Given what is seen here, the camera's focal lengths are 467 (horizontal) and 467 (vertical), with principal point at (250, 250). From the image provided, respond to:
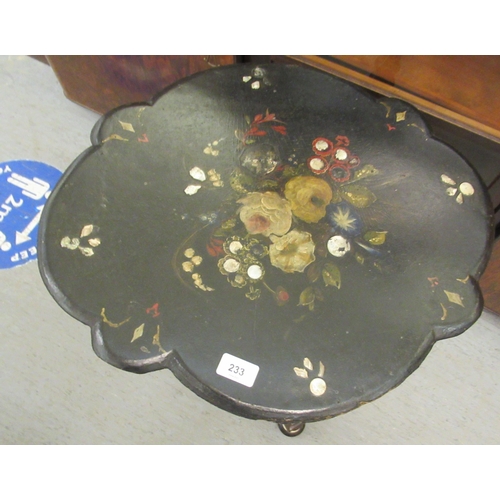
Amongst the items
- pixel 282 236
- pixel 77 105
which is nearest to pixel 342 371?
pixel 282 236

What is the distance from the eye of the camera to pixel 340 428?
4.49ft

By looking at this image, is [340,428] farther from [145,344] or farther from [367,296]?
[145,344]

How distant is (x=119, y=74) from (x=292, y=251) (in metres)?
0.93

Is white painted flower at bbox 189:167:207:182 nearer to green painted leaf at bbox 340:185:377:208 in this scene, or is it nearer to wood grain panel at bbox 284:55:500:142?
green painted leaf at bbox 340:185:377:208

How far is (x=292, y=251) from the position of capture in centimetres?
88

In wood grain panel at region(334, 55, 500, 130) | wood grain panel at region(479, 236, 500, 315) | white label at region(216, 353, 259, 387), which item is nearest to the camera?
white label at region(216, 353, 259, 387)

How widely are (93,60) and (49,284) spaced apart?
2.93 feet

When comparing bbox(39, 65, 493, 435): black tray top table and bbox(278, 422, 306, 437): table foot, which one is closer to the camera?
bbox(39, 65, 493, 435): black tray top table

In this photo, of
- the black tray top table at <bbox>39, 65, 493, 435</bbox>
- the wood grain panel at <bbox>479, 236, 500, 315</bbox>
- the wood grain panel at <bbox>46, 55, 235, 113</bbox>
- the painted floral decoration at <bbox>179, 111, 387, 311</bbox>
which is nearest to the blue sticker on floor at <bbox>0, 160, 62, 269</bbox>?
the wood grain panel at <bbox>46, 55, 235, 113</bbox>

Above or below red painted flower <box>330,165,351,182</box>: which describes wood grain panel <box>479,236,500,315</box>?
below

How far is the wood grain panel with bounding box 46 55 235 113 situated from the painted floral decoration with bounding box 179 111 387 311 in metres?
0.39

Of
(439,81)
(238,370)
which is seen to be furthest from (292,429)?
(439,81)

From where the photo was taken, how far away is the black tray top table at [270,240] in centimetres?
80

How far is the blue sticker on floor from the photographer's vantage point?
157 centimetres
